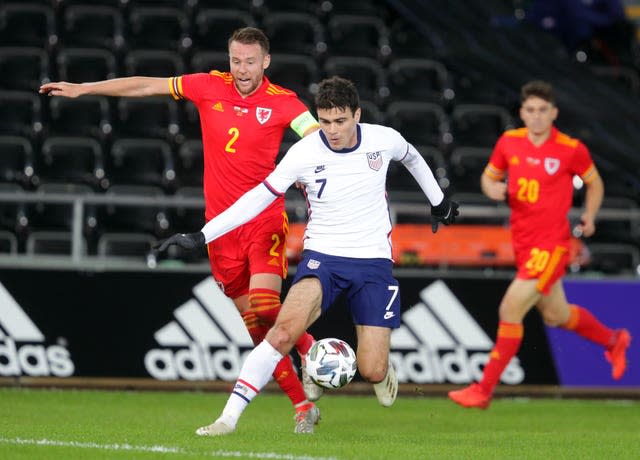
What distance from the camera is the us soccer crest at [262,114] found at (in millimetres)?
8500

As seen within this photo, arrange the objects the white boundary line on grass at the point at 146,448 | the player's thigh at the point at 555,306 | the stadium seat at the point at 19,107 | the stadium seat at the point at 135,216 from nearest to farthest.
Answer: the white boundary line on grass at the point at 146,448 → the player's thigh at the point at 555,306 → the stadium seat at the point at 135,216 → the stadium seat at the point at 19,107

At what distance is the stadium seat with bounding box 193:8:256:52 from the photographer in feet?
54.3

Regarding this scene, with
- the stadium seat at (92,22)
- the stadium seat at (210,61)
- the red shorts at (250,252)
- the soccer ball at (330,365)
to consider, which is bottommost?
the soccer ball at (330,365)

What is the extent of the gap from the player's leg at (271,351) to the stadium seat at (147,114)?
744cm

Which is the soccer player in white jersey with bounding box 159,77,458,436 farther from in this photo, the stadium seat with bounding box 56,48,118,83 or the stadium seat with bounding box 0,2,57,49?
the stadium seat with bounding box 0,2,57,49

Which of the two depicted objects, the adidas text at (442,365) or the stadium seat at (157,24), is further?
the stadium seat at (157,24)

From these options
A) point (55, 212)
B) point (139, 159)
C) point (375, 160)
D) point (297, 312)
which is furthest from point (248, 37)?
point (139, 159)

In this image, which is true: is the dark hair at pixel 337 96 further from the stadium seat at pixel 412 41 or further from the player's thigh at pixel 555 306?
the stadium seat at pixel 412 41

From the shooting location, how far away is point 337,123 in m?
7.66

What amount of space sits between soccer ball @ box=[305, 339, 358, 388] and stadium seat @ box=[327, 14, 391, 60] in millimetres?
9825

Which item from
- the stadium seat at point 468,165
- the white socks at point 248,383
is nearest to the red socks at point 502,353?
the white socks at point 248,383

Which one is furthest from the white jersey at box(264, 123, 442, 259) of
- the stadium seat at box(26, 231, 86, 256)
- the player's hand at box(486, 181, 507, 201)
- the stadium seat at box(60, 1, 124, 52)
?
the stadium seat at box(60, 1, 124, 52)

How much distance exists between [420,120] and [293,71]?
171 centimetres

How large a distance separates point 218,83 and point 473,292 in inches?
166
